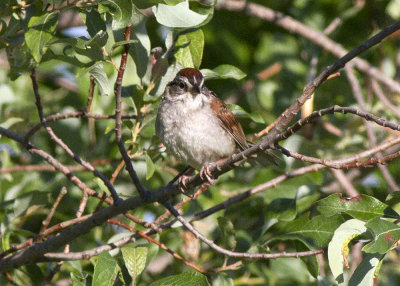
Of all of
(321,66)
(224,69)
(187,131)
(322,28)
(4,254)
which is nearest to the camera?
(4,254)

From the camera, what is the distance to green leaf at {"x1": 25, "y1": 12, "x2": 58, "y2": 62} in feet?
9.50

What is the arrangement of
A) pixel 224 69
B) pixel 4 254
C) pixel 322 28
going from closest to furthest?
pixel 4 254 → pixel 224 69 → pixel 322 28

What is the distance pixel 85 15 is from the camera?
309 cm

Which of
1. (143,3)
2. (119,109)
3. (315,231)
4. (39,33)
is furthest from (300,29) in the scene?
(39,33)

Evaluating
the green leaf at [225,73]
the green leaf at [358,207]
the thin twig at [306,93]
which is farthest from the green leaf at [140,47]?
the green leaf at [358,207]

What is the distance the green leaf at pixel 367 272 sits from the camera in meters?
2.88

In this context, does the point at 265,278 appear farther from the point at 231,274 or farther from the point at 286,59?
the point at 286,59

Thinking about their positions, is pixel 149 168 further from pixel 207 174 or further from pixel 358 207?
pixel 358 207

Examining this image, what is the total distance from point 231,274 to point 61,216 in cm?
135

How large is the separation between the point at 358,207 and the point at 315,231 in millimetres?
375

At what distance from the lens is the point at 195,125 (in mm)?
4168

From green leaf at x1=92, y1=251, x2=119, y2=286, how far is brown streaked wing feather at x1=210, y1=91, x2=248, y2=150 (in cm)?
148

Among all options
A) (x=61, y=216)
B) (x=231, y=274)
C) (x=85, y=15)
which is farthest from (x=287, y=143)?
(x=85, y=15)

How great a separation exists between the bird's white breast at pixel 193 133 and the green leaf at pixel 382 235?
152 centimetres
